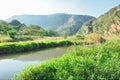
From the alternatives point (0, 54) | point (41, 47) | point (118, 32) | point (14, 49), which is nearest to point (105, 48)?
point (118, 32)

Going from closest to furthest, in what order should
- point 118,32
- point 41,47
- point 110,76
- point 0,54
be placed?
point 110,76, point 118,32, point 0,54, point 41,47

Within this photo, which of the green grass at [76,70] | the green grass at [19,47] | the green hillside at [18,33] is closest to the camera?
the green grass at [76,70]

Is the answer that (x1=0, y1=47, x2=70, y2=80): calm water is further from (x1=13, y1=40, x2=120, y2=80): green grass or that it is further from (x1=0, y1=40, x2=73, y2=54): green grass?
(x1=13, y1=40, x2=120, y2=80): green grass

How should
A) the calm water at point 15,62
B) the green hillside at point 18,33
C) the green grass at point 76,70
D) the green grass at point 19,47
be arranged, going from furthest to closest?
the green hillside at point 18,33, the green grass at point 19,47, the calm water at point 15,62, the green grass at point 76,70

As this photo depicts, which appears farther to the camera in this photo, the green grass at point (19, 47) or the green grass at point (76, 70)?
the green grass at point (19, 47)

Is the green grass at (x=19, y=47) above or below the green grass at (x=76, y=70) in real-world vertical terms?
below

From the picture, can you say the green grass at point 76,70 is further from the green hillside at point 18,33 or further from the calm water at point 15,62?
the green hillside at point 18,33

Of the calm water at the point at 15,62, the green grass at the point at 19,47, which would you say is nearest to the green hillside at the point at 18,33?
the green grass at the point at 19,47

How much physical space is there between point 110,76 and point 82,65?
50.0 inches

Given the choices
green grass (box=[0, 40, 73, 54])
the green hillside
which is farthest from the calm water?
the green hillside

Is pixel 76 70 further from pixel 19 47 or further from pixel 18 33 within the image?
pixel 18 33

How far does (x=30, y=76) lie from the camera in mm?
13484

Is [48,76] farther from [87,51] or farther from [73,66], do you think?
[87,51]

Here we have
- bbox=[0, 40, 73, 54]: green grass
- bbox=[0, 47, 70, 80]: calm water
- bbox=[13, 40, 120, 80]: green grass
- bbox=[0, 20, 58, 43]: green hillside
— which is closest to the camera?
bbox=[13, 40, 120, 80]: green grass
